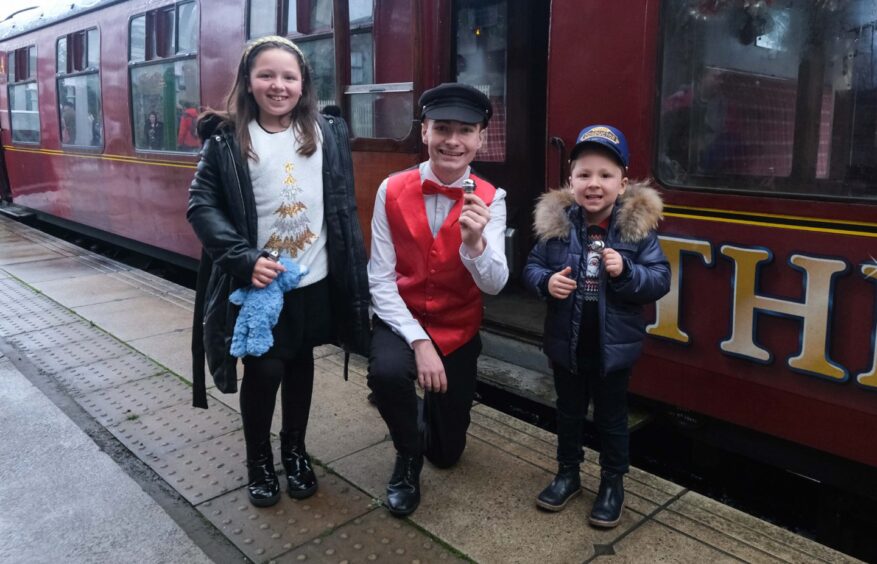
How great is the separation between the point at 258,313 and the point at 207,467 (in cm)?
98

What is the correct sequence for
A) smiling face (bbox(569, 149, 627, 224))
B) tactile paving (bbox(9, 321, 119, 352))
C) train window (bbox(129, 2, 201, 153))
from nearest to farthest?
smiling face (bbox(569, 149, 627, 224)) < tactile paving (bbox(9, 321, 119, 352)) < train window (bbox(129, 2, 201, 153))

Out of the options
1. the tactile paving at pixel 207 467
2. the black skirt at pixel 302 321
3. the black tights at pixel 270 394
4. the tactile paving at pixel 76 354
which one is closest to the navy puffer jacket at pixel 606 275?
the black skirt at pixel 302 321

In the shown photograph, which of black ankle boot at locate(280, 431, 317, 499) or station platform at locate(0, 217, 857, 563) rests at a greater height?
black ankle boot at locate(280, 431, 317, 499)

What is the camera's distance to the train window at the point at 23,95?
10.1 meters

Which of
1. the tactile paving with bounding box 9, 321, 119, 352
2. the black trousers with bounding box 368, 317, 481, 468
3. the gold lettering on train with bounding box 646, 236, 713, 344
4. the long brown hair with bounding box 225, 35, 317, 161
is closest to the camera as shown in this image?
the long brown hair with bounding box 225, 35, 317, 161

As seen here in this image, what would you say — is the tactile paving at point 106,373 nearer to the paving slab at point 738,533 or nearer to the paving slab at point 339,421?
the paving slab at point 339,421

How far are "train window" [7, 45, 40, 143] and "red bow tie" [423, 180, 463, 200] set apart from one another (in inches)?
366

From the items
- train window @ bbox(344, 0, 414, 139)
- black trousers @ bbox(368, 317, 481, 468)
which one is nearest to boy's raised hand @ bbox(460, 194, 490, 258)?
black trousers @ bbox(368, 317, 481, 468)

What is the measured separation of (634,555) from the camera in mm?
2348

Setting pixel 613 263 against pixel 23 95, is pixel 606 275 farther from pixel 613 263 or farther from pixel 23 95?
pixel 23 95

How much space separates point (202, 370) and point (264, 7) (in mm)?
3485

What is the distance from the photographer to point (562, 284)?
233cm

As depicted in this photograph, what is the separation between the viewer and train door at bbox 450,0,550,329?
195 inches

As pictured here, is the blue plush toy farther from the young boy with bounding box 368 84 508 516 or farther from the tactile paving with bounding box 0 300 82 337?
the tactile paving with bounding box 0 300 82 337
